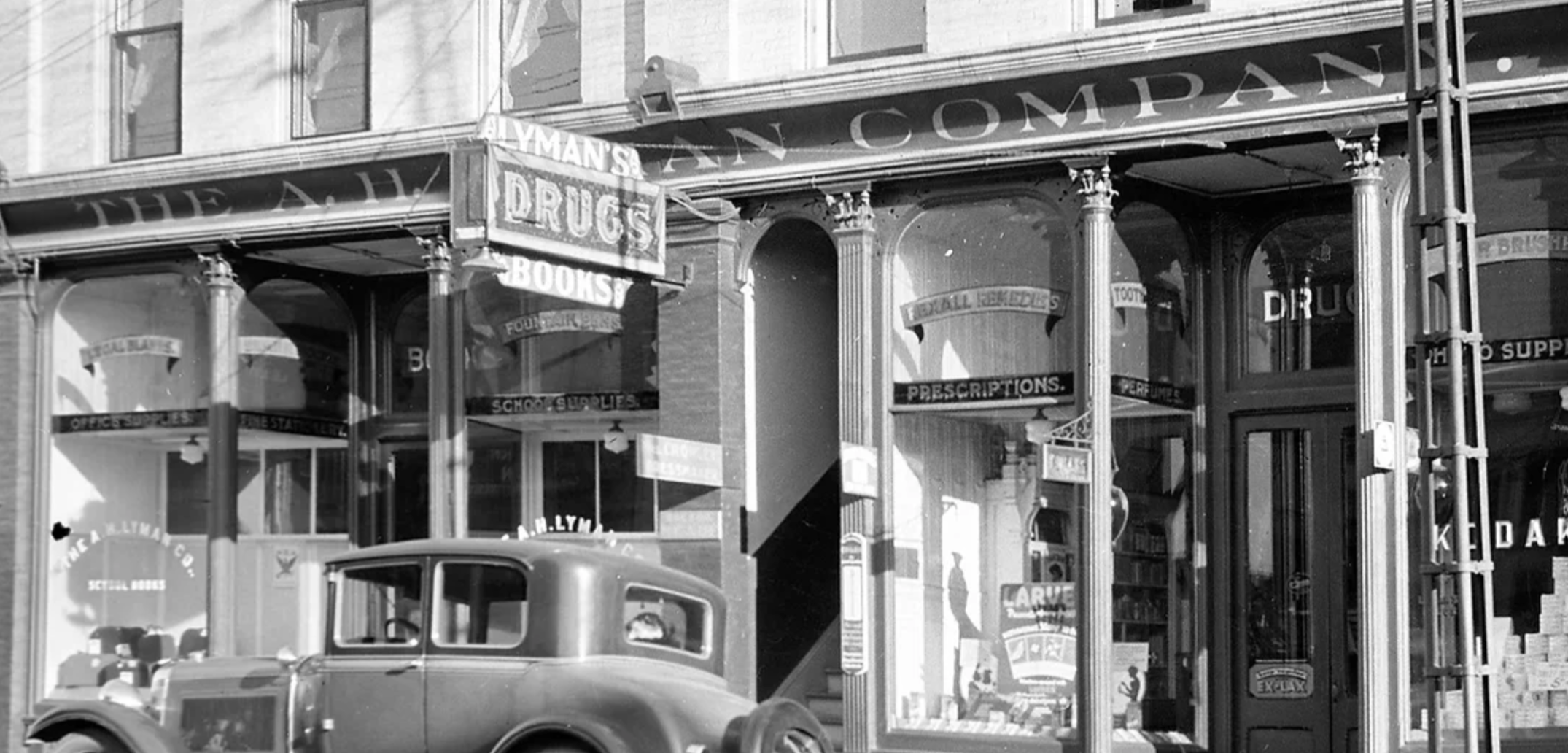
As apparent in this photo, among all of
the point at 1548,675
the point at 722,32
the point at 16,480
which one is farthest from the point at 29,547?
the point at 1548,675

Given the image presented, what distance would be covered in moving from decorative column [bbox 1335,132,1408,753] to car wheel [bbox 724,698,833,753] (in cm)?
461

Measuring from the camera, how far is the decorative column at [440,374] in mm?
19484

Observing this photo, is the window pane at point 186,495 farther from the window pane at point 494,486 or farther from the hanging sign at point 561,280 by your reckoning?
the hanging sign at point 561,280

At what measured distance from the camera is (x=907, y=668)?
17359mm

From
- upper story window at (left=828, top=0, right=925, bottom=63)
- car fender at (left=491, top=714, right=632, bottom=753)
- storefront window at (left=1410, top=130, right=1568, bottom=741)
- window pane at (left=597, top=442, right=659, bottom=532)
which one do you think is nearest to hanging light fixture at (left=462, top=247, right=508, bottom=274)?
window pane at (left=597, top=442, right=659, bottom=532)

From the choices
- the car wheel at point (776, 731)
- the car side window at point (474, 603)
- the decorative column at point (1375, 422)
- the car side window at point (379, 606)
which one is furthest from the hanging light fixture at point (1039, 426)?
the car side window at point (379, 606)

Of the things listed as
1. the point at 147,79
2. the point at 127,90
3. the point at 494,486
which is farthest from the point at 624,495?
the point at 127,90

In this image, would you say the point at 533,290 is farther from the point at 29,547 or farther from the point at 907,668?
the point at 29,547

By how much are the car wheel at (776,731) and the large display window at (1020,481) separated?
4535 millimetres

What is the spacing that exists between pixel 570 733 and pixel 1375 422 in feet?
20.8

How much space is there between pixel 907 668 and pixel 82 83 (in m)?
10.6

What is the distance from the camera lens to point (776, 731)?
12070 millimetres

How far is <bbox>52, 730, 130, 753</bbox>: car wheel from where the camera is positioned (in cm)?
1372

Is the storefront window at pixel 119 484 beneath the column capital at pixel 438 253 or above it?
beneath
